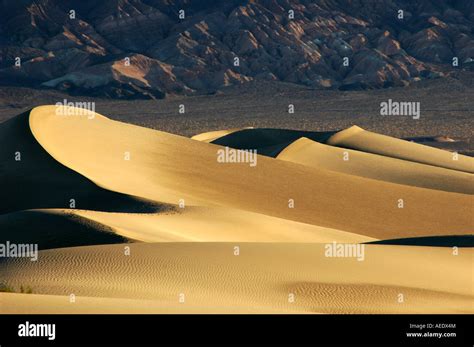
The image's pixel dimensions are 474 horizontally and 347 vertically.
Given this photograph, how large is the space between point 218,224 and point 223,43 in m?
99.8

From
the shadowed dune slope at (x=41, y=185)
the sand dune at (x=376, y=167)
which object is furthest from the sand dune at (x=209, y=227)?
the sand dune at (x=376, y=167)

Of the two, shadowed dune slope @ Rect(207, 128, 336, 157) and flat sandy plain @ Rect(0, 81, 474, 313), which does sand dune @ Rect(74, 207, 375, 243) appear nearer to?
flat sandy plain @ Rect(0, 81, 474, 313)

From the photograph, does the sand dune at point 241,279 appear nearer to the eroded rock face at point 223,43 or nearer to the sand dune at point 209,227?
the sand dune at point 209,227

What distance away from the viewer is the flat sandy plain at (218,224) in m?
13.9

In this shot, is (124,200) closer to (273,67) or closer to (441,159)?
(441,159)

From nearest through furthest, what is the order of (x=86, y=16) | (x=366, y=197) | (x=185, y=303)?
(x=185, y=303) → (x=366, y=197) → (x=86, y=16)

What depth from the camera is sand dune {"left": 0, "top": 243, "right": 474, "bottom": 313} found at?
44.0ft

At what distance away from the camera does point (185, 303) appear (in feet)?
42.4

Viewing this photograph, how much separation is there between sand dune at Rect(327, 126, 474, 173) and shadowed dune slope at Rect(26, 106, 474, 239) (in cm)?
1148

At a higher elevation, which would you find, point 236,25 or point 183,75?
point 236,25

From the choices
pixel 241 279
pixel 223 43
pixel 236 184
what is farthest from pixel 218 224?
pixel 223 43
